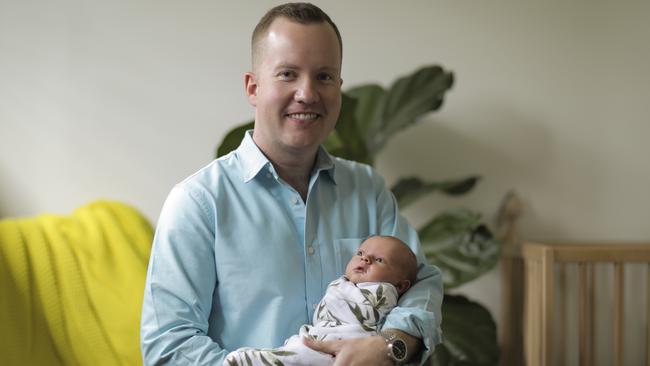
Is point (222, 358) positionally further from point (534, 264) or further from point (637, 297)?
point (637, 297)

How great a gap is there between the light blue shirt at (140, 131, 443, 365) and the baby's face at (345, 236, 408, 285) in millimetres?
47

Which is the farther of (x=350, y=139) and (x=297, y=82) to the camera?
(x=350, y=139)

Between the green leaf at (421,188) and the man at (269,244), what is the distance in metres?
0.92

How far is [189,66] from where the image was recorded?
2299mm

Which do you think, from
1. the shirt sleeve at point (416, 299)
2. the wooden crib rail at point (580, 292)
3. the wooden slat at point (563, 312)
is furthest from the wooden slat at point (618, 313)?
the shirt sleeve at point (416, 299)

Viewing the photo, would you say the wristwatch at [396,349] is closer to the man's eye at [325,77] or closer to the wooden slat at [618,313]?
the man's eye at [325,77]

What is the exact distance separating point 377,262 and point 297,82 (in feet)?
1.19

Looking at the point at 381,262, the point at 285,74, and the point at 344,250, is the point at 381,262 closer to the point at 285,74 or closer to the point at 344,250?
the point at 344,250

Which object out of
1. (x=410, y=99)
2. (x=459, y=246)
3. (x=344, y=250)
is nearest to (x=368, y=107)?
(x=410, y=99)

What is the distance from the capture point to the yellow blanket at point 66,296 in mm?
1650

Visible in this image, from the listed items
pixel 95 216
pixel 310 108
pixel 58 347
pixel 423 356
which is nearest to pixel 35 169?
pixel 95 216

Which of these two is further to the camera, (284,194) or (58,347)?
(58,347)

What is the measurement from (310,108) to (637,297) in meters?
1.78

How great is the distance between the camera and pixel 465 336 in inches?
83.4
